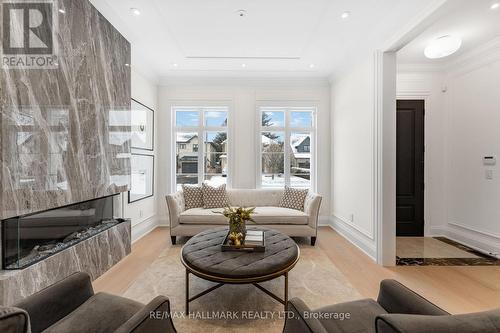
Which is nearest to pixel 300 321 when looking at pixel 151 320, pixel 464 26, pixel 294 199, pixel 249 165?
pixel 151 320

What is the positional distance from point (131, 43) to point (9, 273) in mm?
3150

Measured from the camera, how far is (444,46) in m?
3.05

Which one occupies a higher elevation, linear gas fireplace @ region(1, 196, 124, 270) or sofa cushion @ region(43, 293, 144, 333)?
linear gas fireplace @ region(1, 196, 124, 270)

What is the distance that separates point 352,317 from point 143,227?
3.76m

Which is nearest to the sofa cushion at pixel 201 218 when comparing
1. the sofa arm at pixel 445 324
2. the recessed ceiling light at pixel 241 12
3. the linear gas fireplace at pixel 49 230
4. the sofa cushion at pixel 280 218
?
the sofa cushion at pixel 280 218

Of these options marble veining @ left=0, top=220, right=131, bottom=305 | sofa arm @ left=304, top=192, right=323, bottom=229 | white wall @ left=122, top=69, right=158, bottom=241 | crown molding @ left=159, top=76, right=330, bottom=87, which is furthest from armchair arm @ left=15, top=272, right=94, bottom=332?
crown molding @ left=159, top=76, right=330, bottom=87

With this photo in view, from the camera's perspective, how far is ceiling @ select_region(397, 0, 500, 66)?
2.61 meters

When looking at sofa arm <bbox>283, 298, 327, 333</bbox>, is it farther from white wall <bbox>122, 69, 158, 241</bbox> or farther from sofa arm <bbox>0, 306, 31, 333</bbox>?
white wall <bbox>122, 69, 158, 241</bbox>

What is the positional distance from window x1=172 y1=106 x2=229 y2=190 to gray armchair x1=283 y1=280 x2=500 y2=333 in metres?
3.84

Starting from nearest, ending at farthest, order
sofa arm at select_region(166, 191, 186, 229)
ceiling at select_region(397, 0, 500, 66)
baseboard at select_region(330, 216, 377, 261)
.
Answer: ceiling at select_region(397, 0, 500, 66), baseboard at select_region(330, 216, 377, 261), sofa arm at select_region(166, 191, 186, 229)

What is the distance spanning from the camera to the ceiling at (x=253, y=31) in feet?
8.78

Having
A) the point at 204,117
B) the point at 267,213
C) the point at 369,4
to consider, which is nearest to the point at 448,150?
the point at 369,4

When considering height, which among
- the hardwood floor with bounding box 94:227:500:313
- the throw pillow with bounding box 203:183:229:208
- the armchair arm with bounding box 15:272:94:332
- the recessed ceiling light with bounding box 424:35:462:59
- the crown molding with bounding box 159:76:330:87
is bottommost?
the hardwood floor with bounding box 94:227:500:313

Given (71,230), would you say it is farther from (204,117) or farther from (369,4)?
(369,4)
